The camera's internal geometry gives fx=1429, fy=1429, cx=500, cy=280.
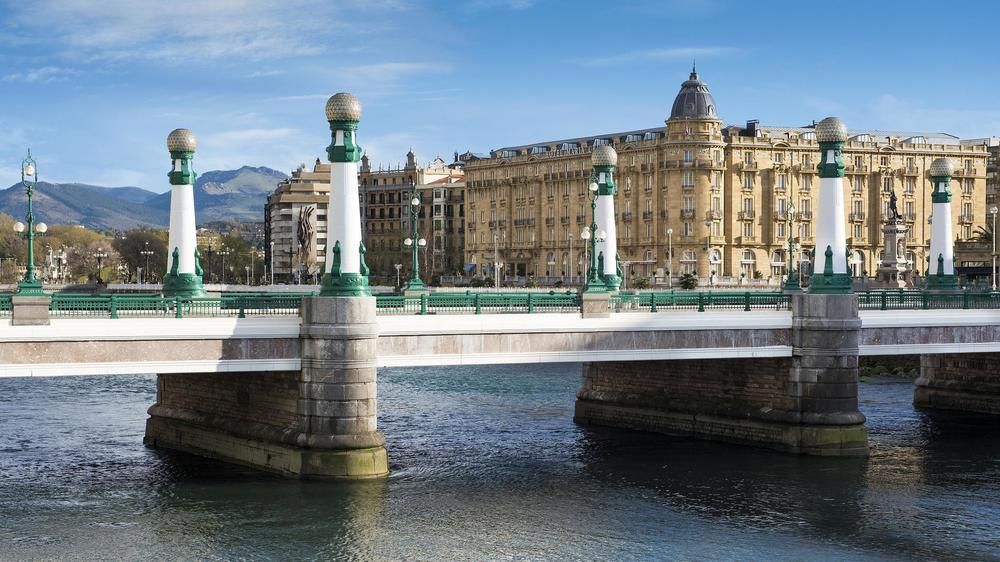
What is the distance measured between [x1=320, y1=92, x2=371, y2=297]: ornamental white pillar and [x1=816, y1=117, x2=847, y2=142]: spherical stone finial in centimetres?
1673

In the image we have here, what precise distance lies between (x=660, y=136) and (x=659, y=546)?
410 feet

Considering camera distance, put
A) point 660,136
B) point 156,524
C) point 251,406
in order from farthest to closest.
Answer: point 660,136 < point 251,406 < point 156,524

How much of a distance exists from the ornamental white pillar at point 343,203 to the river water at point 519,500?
589cm

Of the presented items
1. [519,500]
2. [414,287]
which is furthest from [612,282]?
[519,500]

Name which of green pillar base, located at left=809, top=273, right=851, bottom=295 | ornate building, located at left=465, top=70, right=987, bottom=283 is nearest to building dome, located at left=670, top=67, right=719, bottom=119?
ornate building, located at left=465, top=70, right=987, bottom=283

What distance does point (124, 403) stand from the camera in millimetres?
65562

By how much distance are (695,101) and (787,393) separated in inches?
4290

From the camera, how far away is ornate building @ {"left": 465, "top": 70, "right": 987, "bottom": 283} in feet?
509

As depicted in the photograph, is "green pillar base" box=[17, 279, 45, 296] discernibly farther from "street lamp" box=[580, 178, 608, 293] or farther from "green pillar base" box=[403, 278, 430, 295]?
"green pillar base" box=[403, 278, 430, 295]

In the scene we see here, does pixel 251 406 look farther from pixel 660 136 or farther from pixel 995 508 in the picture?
pixel 660 136

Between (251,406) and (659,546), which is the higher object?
(251,406)

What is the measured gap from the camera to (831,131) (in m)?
48.6

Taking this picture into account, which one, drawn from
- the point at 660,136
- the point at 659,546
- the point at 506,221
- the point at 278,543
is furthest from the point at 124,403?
the point at 506,221

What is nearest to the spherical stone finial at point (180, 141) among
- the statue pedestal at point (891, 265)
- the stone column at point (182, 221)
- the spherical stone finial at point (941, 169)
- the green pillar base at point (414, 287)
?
the stone column at point (182, 221)
